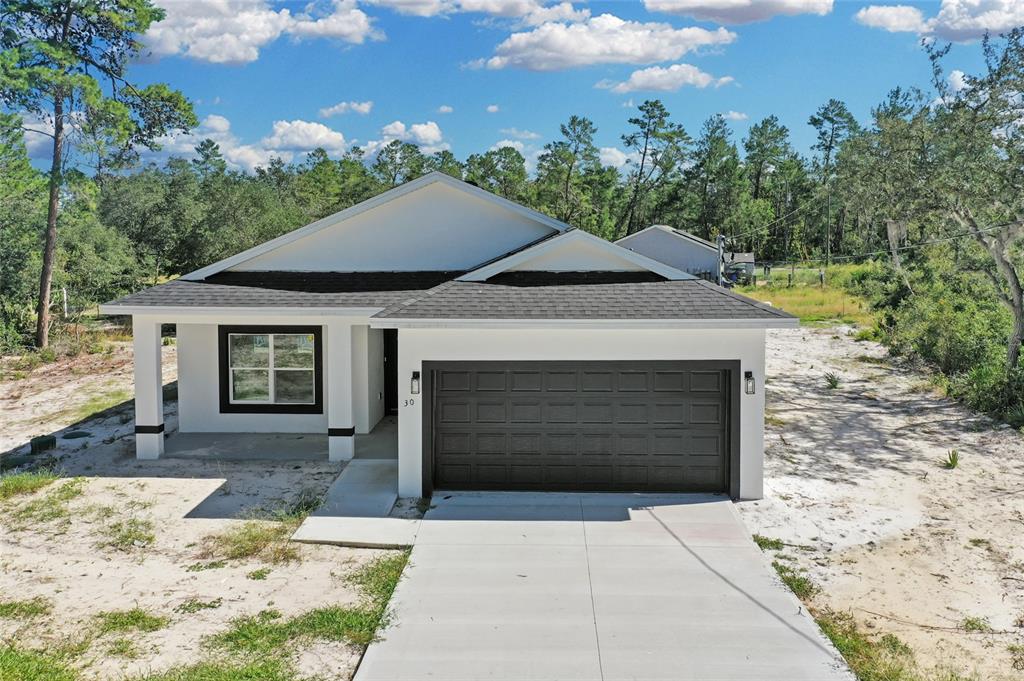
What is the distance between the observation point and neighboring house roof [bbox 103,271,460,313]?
12.6 m

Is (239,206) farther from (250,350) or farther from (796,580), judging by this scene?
(796,580)

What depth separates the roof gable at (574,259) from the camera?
12195 millimetres

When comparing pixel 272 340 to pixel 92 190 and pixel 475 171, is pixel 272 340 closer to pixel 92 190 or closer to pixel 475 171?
pixel 92 190

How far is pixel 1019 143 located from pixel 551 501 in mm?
13288

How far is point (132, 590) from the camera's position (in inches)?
309

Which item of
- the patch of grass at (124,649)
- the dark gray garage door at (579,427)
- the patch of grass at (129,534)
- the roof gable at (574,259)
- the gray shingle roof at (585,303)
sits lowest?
the patch of grass at (124,649)

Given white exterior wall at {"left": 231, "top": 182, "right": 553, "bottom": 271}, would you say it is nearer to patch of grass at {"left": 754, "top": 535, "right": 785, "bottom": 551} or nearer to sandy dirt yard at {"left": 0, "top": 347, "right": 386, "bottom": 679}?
sandy dirt yard at {"left": 0, "top": 347, "right": 386, "bottom": 679}

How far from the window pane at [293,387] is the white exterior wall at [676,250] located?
127 ft

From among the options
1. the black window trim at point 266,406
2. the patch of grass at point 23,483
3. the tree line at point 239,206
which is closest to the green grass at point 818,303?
the tree line at point 239,206

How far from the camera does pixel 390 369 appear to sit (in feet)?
52.9

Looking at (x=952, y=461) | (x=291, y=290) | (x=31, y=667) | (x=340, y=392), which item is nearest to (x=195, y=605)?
(x=31, y=667)

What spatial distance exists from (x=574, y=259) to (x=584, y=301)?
162 cm

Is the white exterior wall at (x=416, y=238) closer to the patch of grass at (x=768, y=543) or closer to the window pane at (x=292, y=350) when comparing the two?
the window pane at (x=292, y=350)

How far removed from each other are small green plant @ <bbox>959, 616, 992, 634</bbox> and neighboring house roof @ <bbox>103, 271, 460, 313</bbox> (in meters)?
8.99
